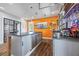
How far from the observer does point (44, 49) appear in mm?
2562

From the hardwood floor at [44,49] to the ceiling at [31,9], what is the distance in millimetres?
622

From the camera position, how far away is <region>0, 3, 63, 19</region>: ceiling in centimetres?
243

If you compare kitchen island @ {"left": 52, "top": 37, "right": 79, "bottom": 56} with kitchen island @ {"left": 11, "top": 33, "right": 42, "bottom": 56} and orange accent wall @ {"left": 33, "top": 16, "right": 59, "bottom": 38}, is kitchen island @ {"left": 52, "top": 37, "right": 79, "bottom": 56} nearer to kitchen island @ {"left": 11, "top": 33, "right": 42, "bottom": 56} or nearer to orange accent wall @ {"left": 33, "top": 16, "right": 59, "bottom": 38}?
orange accent wall @ {"left": 33, "top": 16, "right": 59, "bottom": 38}

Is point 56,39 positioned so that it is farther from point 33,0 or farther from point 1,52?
point 1,52

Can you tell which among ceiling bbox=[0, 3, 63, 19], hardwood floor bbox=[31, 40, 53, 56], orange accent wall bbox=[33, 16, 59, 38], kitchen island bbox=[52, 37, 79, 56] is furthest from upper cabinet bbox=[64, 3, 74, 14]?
hardwood floor bbox=[31, 40, 53, 56]

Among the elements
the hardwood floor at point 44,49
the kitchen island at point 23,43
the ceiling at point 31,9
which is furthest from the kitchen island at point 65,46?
the ceiling at point 31,9

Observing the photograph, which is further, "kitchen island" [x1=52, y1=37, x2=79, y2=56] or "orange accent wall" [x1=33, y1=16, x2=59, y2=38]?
"orange accent wall" [x1=33, y1=16, x2=59, y2=38]

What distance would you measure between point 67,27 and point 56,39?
347 mm

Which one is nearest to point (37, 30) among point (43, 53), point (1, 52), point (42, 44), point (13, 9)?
point (42, 44)

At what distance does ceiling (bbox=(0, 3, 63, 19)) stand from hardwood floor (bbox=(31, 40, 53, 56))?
0.62 m

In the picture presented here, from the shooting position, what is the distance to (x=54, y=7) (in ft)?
8.09

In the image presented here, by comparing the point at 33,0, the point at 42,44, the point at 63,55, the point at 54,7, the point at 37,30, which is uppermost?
the point at 33,0

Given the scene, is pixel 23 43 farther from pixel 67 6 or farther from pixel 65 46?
pixel 67 6

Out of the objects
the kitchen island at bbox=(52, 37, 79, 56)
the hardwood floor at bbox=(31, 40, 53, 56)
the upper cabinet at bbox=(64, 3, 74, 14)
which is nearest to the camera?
the kitchen island at bbox=(52, 37, 79, 56)
